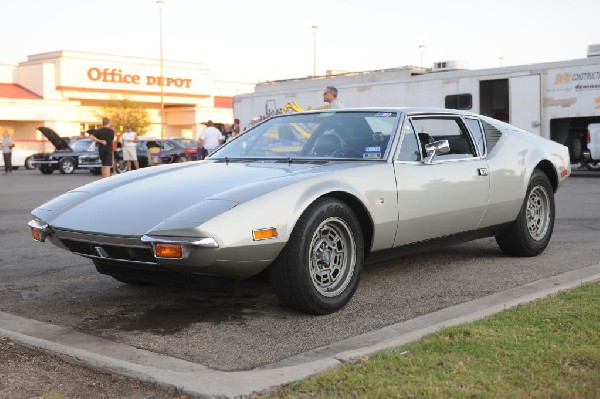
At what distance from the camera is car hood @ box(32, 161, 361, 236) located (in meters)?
4.41

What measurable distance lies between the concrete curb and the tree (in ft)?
175

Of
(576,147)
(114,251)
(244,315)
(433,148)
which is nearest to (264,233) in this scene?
(244,315)

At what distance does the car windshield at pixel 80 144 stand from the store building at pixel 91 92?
23697 millimetres

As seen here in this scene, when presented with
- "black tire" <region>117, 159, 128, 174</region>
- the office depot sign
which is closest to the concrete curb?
"black tire" <region>117, 159, 128, 174</region>

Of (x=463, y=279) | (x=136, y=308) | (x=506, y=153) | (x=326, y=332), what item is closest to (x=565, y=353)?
(x=326, y=332)

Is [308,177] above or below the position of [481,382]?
above

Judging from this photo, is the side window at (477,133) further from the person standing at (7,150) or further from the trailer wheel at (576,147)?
the person standing at (7,150)

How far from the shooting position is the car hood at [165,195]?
4.41 m

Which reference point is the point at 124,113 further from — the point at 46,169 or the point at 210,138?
the point at 210,138

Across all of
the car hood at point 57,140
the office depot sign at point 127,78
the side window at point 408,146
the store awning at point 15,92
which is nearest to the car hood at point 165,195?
the side window at point 408,146

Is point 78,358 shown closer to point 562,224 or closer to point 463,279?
point 463,279

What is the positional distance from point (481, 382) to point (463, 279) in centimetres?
265

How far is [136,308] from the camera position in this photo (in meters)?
5.04

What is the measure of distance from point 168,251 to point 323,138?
1.89 metres
